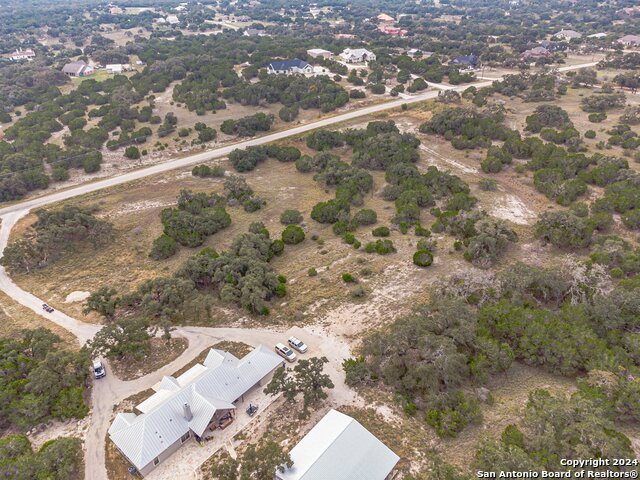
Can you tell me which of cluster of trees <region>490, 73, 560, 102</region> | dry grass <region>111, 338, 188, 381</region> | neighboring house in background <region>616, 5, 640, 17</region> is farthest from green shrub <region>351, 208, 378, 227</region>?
neighboring house in background <region>616, 5, 640, 17</region>

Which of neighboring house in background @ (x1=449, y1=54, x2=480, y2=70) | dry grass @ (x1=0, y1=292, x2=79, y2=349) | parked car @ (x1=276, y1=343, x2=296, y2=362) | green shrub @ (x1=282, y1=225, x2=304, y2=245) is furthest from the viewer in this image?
neighboring house in background @ (x1=449, y1=54, x2=480, y2=70)

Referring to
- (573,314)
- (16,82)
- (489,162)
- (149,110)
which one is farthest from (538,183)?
(16,82)

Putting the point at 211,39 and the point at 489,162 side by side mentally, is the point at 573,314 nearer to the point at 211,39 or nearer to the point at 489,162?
the point at 489,162

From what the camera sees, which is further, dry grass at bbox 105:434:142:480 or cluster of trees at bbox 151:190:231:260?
cluster of trees at bbox 151:190:231:260

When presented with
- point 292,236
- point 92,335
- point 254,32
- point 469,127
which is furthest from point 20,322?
point 254,32

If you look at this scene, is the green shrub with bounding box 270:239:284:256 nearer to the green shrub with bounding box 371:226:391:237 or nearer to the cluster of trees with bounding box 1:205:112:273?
the green shrub with bounding box 371:226:391:237

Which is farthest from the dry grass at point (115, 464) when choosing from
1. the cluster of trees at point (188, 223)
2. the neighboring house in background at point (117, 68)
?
A: the neighboring house in background at point (117, 68)

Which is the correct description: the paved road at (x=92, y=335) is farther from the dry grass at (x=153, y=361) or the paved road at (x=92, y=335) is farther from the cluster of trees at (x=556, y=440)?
the cluster of trees at (x=556, y=440)
